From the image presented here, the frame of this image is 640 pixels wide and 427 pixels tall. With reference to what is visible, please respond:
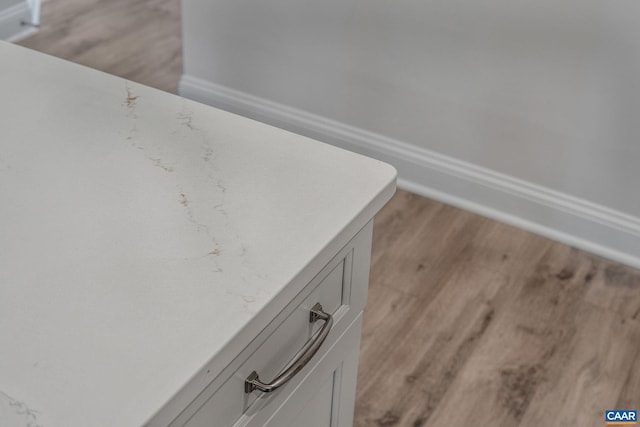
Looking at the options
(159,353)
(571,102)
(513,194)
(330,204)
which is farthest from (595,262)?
(159,353)

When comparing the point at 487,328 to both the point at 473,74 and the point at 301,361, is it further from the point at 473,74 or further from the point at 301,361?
the point at 301,361

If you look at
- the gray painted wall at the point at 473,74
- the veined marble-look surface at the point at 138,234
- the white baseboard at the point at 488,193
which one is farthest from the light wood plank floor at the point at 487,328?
the veined marble-look surface at the point at 138,234

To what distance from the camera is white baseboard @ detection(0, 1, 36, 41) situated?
353cm

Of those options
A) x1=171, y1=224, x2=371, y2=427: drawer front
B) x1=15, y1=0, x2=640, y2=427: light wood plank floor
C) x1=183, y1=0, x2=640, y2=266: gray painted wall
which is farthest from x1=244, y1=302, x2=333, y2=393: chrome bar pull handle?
x1=183, y1=0, x2=640, y2=266: gray painted wall

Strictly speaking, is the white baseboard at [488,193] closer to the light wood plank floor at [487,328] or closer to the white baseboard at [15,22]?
the light wood plank floor at [487,328]

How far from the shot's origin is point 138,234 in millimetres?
880

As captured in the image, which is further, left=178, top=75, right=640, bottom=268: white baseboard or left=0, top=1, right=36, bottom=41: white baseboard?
left=0, top=1, right=36, bottom=41: white baseboard

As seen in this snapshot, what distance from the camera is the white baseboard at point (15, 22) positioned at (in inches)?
139

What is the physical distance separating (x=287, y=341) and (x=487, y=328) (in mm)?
1299

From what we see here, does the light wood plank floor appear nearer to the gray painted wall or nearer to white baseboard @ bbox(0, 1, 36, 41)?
the gray painted wall

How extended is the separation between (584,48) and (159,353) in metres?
1.81

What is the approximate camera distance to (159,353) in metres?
0.74

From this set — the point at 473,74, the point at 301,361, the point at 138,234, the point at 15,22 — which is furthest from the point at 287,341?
the point at 15,22

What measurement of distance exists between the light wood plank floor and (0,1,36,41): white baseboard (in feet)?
6.84
